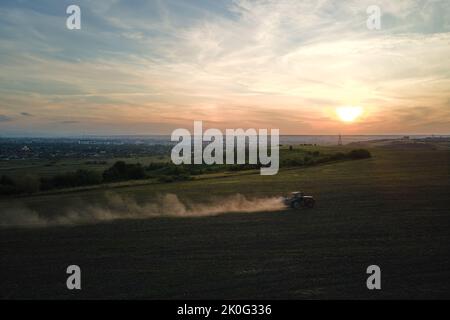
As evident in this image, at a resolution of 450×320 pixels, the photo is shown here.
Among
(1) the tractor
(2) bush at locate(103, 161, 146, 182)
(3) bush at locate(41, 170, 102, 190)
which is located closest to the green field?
(1) the tractor

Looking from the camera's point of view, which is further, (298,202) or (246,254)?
(298,202)

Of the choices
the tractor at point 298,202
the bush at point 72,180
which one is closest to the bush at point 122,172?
the bush at point 72,180

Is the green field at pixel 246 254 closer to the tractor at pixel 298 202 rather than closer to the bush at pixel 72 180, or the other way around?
the tractor at pixel 298 202

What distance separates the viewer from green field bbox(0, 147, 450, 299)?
38.4 ft

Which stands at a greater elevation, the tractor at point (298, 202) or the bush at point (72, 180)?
the bush at point (72, 180)

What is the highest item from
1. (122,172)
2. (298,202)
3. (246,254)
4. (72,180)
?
(122,172)

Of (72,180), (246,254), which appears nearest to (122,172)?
(72,180)

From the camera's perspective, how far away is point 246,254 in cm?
1473

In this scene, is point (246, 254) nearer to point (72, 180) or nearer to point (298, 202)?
point (298, 202)

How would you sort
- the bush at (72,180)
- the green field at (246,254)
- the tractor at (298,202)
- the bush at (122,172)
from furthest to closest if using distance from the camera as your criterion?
the bush at (122,172)
the bush at (72,180)
the tractor at (298,202)
the green field at (246,254)

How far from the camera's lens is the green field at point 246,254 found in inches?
461

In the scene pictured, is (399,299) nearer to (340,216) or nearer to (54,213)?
(340,216)

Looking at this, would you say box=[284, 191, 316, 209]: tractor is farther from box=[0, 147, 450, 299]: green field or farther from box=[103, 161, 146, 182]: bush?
box=[103, 161, 146, 182]: bush

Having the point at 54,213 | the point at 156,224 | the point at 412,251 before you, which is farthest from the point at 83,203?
the point at 412,251
